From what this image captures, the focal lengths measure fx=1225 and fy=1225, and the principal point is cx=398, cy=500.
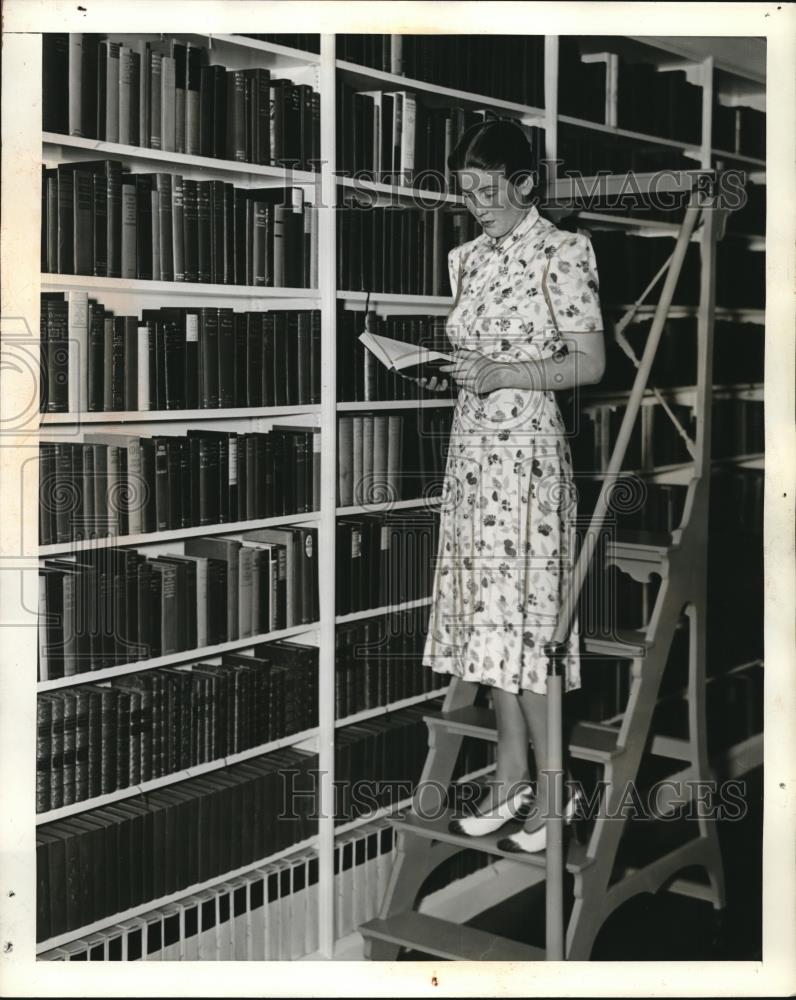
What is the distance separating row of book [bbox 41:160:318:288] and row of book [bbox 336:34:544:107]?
1.25 feet

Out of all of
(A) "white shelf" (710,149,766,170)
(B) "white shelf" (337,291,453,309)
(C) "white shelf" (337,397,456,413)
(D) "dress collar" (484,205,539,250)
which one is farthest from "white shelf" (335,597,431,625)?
(A) "white shelf" (710,149,766,170)

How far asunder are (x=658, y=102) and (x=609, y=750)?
6.55 ft

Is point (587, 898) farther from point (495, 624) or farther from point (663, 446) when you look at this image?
point (663, 446)

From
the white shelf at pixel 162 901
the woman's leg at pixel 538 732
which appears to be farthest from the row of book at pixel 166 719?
the woman's leg at pixel 538 732

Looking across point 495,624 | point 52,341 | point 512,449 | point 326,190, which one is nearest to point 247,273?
point 326,190

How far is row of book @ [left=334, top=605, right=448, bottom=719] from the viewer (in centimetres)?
292

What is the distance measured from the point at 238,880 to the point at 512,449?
113 centimetres

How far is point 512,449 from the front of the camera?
2.64m

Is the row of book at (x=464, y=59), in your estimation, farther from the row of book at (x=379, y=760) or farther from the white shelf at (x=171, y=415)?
the row of book at (x=379, y=760)

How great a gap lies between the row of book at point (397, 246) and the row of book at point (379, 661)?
80cm

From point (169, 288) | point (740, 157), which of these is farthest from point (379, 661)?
point (740, 157)

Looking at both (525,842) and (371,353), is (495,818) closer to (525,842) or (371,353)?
(525,842)

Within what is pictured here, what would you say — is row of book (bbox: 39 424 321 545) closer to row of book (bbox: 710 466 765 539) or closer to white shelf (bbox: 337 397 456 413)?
white shelf (bbox: 337 397 456 413)

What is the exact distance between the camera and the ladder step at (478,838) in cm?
262
